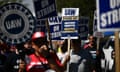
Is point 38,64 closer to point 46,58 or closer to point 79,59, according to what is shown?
point 46,58

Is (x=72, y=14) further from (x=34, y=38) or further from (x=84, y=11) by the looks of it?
(x=84, y=11)

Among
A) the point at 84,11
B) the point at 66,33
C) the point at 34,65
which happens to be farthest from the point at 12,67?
the point at 84,11

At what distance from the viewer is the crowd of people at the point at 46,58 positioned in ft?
32.0

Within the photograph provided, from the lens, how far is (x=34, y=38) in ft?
32.0

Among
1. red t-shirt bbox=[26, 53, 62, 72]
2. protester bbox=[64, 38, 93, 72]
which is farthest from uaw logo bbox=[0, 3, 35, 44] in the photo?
red t-shirt bbox=[26, 53, 62, 72]

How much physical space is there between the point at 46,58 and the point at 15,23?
2403 mm

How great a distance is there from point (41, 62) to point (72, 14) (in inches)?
140

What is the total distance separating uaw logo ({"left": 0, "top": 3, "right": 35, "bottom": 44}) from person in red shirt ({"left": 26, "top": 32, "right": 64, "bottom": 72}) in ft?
6.47

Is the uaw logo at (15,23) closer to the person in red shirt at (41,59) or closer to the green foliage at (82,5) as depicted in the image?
the person in red shirt at (41,59)

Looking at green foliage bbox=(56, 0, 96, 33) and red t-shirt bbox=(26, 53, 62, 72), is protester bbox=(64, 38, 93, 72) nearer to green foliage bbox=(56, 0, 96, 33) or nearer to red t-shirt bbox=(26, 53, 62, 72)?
red t-shirt bbox=(26, 53, 62, 72)

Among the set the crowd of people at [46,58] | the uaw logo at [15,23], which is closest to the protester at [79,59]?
the crowd of people at [46,58]

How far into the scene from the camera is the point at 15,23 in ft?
39.4

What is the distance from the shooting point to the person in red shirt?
9672 millimetres

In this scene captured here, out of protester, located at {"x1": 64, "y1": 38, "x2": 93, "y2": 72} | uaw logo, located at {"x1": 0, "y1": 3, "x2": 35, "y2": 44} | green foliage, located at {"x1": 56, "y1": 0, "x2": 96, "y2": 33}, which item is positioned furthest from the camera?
green foliage, located at {"x1": 56, "y1": 0, "x2": 96, "y2": 33}
